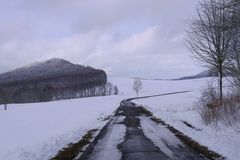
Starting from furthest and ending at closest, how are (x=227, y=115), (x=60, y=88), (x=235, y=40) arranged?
(x=60, y=88) → (x=227, y=115) → (x=235, y=40)

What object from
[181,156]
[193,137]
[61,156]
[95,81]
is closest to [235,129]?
[193,137]

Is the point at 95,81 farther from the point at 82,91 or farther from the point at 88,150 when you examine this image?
the point at 88,150

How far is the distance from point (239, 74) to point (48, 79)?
177168mm

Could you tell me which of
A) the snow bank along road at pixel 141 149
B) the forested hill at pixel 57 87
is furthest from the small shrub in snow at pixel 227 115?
the forested hill at pixel 57 87

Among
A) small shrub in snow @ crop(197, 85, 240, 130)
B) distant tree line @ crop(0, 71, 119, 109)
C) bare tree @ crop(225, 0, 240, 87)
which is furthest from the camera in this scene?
distant tree line @ crop(0, 71, 119, 109)

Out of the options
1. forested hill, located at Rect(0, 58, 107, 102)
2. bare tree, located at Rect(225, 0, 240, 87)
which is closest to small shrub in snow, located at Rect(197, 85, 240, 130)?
bare tree, located at Rect(225, 0, 240, 87)

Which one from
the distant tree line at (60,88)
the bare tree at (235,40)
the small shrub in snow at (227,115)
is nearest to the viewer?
the bare tree at (235,40)

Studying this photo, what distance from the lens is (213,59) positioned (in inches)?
929

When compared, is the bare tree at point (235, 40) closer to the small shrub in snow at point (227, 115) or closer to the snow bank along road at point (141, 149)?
the small shrub in snow at point (227, 115)

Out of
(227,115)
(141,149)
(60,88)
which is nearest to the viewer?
(141,149)

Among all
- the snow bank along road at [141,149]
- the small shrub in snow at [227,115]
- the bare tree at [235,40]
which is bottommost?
the snow bank along road at [141,149]

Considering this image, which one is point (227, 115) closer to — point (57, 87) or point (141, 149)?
point (141, 149)

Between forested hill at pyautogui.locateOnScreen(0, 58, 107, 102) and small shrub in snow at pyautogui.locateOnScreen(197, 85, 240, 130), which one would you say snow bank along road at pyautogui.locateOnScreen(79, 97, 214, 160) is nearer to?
small shrub in snow at pyautogui.locateOnScreen(197, 85, 240, 130)

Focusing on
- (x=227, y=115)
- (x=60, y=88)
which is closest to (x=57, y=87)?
(x=60, y=88)
